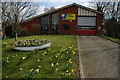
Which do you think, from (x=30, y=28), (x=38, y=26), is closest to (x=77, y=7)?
(x=38, y=26)

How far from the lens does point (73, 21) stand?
83.2 ft

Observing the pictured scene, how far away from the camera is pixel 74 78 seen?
3.76m

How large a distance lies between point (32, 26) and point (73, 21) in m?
9.91

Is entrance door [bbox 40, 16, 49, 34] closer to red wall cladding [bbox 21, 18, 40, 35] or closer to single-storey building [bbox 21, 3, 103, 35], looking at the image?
single-storey building [bbox 21, 3, 103, 35]

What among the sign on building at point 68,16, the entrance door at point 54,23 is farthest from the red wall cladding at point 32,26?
the sign on building at point 68,16

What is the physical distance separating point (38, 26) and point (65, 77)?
2349cm

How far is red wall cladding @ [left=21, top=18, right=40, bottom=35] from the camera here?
26.1 metres

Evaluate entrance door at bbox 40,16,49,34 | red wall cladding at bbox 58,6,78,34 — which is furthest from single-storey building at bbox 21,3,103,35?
entrance door at bbox 40,16,49,34

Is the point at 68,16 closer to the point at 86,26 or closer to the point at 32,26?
the point at 86,26

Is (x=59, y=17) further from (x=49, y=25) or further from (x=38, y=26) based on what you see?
(x=38, y=26)

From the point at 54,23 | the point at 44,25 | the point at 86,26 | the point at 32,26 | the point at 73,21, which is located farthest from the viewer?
the point at 44,25

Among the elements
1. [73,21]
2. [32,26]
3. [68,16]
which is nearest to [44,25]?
[32,26]

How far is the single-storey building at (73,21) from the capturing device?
2522cm

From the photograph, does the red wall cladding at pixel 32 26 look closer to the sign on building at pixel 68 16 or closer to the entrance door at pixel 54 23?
the entrance door at pixel 54 23
